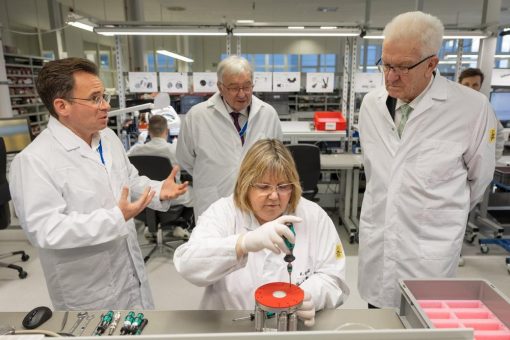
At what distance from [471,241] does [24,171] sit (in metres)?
3.60

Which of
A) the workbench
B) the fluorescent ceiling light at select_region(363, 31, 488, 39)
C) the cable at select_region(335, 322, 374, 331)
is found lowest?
the workbench

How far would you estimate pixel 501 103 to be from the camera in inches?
165

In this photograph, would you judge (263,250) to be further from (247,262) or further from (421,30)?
(421,30)

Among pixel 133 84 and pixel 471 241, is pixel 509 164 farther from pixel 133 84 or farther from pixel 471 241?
pixel 133 84

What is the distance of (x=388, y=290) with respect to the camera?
4.90 ft

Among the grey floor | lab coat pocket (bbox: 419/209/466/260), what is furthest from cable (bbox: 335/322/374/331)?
Answer: the grey floor

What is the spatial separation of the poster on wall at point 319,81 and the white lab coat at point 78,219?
272 cm

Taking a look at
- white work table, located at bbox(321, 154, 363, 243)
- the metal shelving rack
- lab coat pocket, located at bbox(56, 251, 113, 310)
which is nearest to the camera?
lab coat pocket, located at bbox(56, 251, 113, 310)

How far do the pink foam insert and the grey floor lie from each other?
1.49 meters

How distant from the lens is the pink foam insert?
91 centimetres

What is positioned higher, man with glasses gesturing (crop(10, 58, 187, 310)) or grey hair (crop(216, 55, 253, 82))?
grey hair (crop(216, 55, 253, 82))

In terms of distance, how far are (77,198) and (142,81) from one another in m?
2.73

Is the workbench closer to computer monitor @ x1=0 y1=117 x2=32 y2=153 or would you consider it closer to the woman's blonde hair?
the woman's blonde hair

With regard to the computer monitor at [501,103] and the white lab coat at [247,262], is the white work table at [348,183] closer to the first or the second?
the computer monitor at [501,103]
